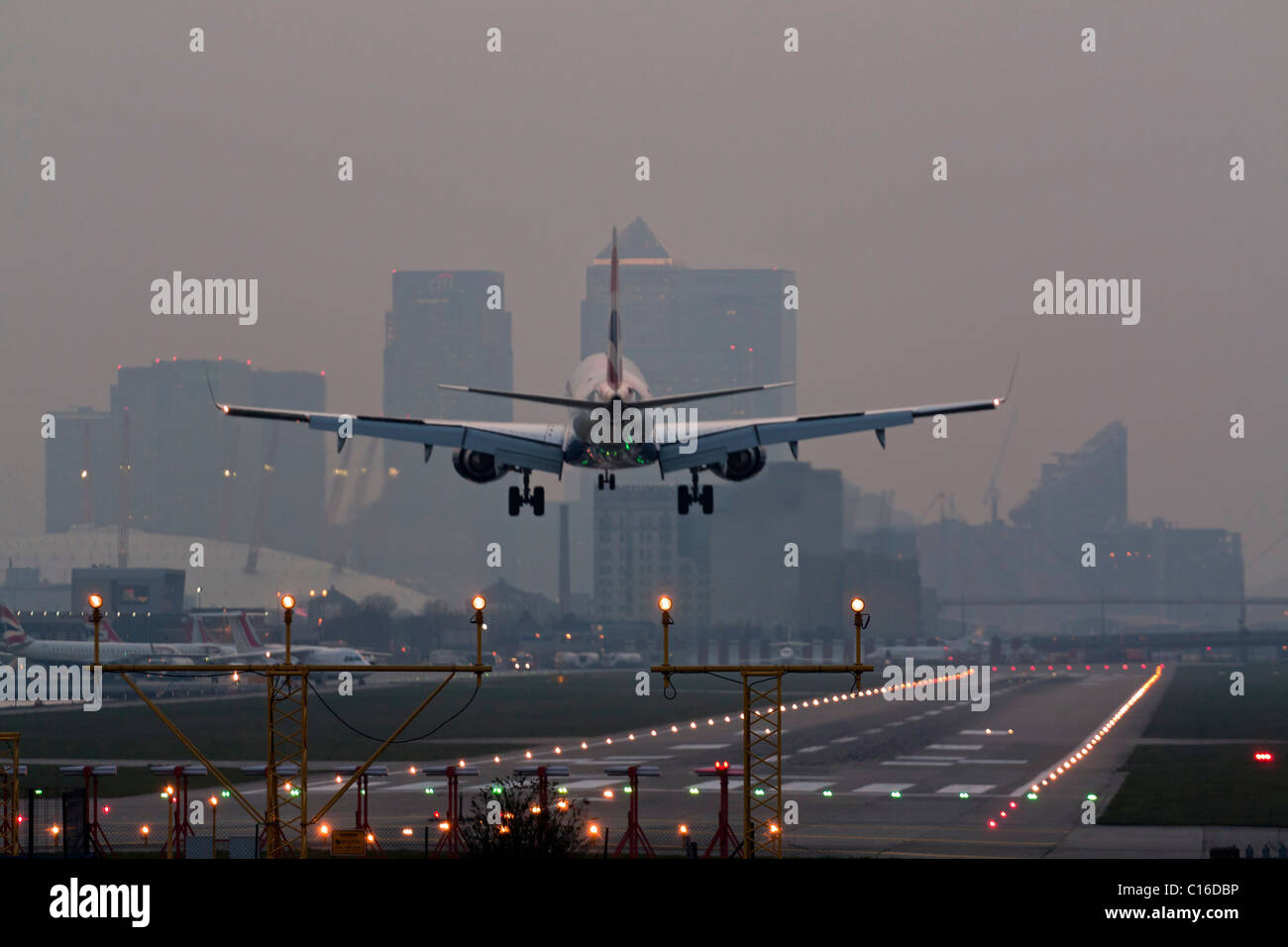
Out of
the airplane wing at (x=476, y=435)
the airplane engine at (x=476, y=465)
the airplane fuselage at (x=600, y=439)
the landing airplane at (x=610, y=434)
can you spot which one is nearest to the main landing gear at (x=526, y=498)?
the landing airplane at (x=610, y=434)

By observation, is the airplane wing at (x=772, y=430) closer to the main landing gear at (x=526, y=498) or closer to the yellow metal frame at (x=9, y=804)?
the main landing gear at (x=526, y=498)

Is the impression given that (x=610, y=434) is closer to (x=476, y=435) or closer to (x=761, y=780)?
(x=476, y=435)

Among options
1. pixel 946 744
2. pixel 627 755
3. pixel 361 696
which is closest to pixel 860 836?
pixel 627 755

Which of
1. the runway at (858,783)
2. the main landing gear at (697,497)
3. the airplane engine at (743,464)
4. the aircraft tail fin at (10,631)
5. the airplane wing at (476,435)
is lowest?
the runway at (858,783)

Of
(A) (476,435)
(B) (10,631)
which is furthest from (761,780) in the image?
(B) (10,631)

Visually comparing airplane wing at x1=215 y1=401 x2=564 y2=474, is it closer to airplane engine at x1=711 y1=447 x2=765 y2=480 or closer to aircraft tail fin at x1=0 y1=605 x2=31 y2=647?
airplane engine at x1=711 y1=447 x2=765 y2=480

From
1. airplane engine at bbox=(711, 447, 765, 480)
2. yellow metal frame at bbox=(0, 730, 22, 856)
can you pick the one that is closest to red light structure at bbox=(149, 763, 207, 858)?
yellow metal frame at bbox=(0, 730, 22, 856)
